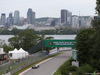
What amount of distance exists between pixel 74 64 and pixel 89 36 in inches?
175

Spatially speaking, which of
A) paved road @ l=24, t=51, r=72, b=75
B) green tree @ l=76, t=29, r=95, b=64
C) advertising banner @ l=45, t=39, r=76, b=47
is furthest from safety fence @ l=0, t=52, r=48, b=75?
green tree @ l=76, t=29, r=95, b=64

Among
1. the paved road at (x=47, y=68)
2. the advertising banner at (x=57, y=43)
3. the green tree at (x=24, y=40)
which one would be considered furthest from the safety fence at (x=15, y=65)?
the green tree at (x=24, y=40)

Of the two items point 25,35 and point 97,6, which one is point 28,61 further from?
point 25,35

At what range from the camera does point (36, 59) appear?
115ft

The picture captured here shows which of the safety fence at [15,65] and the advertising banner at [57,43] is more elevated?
the advertising banner at [57,43]

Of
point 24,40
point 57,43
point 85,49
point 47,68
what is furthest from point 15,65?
point 24,40

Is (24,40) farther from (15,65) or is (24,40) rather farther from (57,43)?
(15,65)

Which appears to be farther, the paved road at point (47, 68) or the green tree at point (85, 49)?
the green tree at point (85, 49)

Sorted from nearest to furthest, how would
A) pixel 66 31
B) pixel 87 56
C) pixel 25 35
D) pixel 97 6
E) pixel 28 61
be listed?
pixel 97 6 → pixel 87 56 → pixel 28 61 → pixel 25 35 → pixel 66 31

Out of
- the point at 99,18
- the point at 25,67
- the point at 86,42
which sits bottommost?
the point at 25,67

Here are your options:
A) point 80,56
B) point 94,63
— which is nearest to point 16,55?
point 80,56

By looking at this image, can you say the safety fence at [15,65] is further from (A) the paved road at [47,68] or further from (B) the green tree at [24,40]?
(B) the green tree at [24,40]

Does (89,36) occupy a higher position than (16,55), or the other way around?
(89,36)

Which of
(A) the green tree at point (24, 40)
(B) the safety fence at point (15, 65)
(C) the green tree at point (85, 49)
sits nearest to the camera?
(B) the safety fence at point (15, 65)
